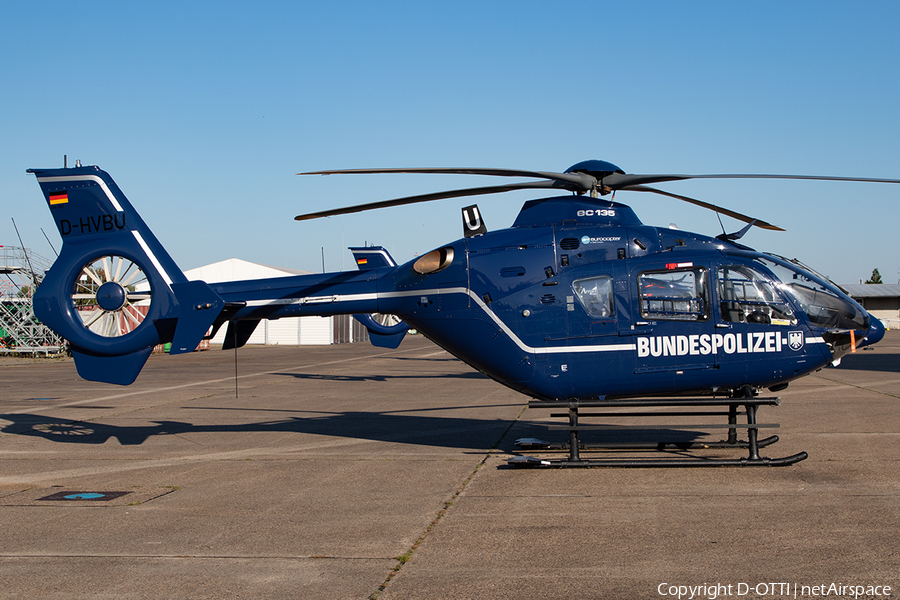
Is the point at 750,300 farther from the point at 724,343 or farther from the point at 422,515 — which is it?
the point at 422,515

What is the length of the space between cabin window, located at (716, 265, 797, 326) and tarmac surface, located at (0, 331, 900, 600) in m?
1.94

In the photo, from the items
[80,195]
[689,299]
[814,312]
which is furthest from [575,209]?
[80,195]

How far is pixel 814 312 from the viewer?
32.3 feet

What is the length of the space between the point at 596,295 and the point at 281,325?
61.5 metres

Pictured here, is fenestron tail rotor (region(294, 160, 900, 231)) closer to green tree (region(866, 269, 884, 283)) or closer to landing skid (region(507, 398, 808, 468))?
landing skid (region(507, 398, 808, 468))

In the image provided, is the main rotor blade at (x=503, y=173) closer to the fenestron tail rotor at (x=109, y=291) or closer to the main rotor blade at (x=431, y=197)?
the main rotor blade at (x=431, y=197)

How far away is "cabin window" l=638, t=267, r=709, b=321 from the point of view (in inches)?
388

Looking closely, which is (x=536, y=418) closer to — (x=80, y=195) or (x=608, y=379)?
(x=608, y=379)

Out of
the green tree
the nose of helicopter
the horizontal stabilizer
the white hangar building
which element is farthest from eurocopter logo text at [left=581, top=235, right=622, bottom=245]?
the green tree

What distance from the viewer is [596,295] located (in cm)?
1005

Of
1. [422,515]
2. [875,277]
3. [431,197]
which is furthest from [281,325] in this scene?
[875,277]

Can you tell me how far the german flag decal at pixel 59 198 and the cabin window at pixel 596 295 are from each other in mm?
7677

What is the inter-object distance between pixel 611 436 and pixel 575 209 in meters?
3.82

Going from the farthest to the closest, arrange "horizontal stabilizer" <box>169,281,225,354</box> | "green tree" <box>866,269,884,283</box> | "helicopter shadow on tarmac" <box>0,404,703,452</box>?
"green tree" <box>866,269,884,283</box>, "helicopter shadow on tarmac" <box>0,404,703,452</box>, "horizontal stabilizer" <box>169,281,225,354</box>
